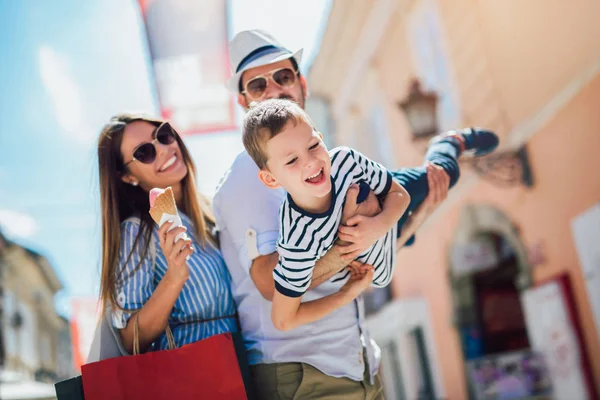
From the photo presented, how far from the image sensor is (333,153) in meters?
2.39

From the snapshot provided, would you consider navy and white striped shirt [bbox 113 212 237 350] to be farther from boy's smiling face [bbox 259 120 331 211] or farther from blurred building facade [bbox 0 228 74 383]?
blurred building facade [bbox 0 228 74 383]

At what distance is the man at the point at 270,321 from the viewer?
2.34 metres

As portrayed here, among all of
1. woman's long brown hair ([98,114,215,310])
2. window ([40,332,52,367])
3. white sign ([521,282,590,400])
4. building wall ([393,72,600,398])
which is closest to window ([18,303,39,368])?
window ([40,332,52,367])

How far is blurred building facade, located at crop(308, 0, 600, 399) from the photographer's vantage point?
773 centimetres

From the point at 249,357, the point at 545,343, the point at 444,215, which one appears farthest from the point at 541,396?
the point at 249,357

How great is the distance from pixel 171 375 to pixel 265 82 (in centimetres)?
132

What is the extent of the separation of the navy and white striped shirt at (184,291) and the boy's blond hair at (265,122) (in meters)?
0.49

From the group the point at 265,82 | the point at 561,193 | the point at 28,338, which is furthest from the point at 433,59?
the point at 28,338

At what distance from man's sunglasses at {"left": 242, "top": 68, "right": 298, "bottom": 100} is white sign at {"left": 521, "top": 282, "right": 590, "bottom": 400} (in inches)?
243

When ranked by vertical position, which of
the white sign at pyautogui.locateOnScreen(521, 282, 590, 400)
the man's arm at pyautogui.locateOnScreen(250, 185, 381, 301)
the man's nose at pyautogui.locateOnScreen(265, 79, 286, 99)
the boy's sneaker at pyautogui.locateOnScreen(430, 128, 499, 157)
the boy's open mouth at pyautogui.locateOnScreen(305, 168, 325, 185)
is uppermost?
the man's nose at pyautogui.locateOnScreen(265, 79, 286, 99)

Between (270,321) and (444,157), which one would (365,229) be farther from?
(444,157)

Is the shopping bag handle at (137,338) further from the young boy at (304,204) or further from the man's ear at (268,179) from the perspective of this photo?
the man's ear at (268,179)

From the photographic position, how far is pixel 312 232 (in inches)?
86.7

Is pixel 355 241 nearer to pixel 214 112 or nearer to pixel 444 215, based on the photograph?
pixel 214 112
